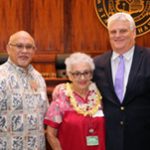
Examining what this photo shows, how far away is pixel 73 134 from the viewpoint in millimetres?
2473

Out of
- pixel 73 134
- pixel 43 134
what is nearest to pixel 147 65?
pixel 73 134

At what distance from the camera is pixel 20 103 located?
8.09ft

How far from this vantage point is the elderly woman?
8.07 ft

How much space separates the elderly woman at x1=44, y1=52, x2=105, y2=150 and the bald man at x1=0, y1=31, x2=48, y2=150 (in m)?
0.10

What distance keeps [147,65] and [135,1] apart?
139 inches

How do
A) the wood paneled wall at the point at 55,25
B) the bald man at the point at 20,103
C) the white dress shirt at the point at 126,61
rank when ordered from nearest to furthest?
the bald man at the point at 20,103 → the white dress shirt at the point at 126,61 → the wood paneled wall at the point at 55,25

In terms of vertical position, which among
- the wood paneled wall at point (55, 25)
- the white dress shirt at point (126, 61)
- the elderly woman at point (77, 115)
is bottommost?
the elderly woman at point (77, 115)

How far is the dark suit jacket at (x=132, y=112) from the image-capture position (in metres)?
2.48

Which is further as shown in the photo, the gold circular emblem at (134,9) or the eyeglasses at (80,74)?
the gold circular emblem at (134,9)

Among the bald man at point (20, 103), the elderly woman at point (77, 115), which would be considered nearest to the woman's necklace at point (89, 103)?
the elderly woman at point (77, 115)

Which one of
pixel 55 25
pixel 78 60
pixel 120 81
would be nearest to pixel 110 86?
pixel 120 81

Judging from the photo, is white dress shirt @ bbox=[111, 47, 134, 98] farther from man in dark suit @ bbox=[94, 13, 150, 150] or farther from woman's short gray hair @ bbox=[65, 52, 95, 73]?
woman's short gray hair @ bbox=[65, 52, 95, 73]

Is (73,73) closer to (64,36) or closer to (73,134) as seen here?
(73,134)

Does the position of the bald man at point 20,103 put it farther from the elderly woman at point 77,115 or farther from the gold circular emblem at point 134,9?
the gold circular emblem at point 134,9
